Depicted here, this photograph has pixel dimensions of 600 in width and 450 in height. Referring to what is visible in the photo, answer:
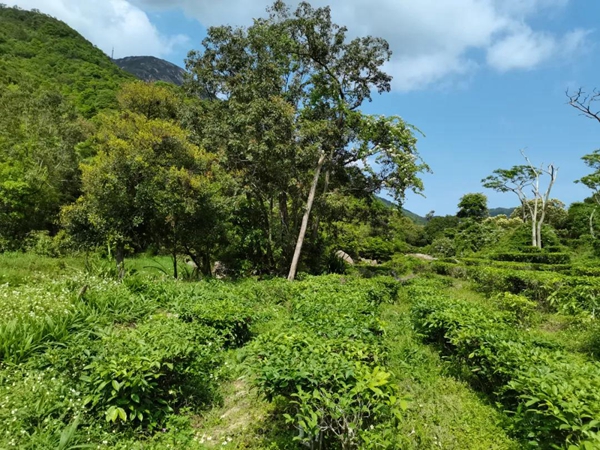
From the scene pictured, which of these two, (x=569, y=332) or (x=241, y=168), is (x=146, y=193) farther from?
(x=569, y=332)

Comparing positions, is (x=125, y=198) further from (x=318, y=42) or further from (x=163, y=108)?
(x=163, y=108)

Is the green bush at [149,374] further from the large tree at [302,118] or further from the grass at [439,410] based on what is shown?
the large tree at [302,118]

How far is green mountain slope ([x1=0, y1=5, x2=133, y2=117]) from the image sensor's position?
118 ft

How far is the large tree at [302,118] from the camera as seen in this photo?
47.0 ft

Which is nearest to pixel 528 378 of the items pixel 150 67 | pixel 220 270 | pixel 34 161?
pixel 220 270

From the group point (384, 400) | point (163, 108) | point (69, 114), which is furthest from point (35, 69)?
point (384, 400)

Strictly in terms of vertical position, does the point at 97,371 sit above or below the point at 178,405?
above

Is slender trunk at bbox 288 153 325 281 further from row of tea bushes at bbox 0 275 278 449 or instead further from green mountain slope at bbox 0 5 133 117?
green mountain slope at bbox 0 5 133 117

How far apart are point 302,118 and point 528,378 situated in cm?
1393

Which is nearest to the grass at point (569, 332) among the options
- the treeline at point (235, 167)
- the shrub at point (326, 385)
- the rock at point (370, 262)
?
the shrub at point (326, 385)

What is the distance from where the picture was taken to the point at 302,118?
15531mm

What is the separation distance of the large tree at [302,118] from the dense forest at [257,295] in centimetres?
10

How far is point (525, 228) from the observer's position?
30.6 meters

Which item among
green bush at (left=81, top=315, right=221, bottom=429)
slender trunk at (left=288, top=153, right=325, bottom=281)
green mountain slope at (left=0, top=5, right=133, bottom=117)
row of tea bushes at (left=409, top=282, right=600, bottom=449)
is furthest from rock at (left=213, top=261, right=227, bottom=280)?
green mountain slope at (left=0, top=5, right=133, bottom=117)
